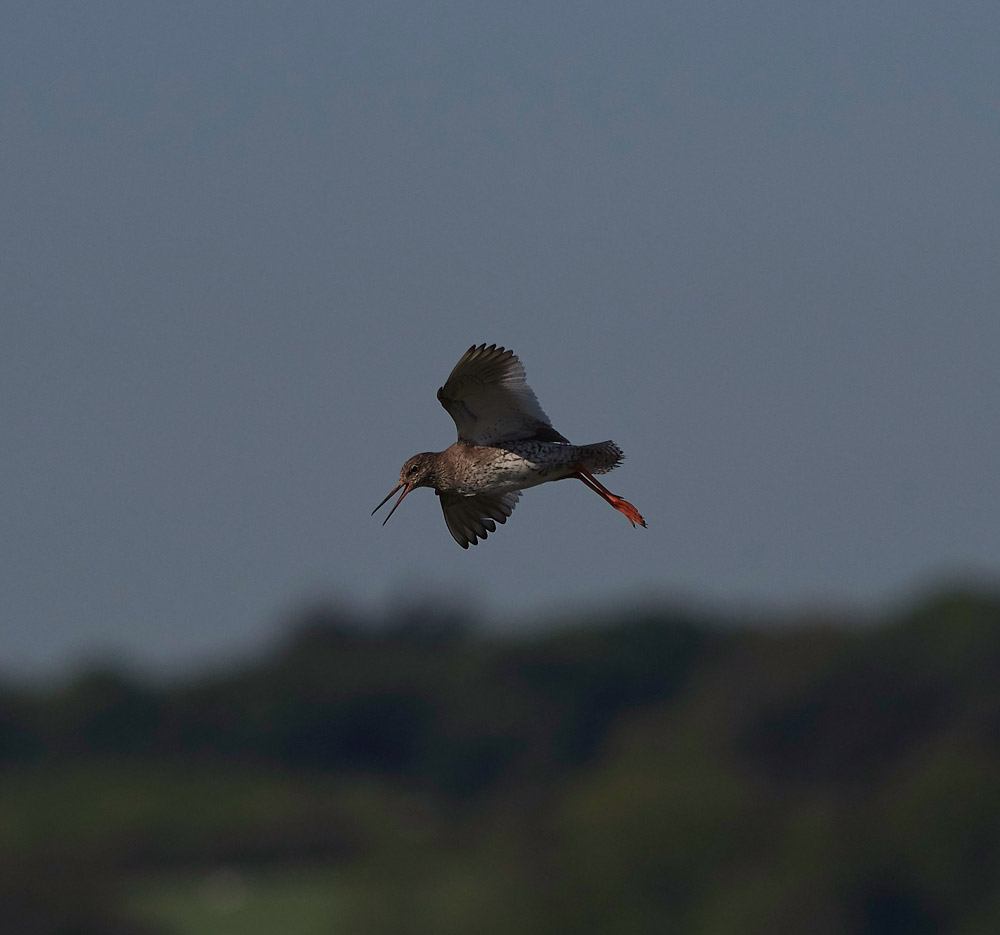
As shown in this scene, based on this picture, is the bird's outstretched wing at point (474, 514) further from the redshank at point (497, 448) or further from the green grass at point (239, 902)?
the green grass at point (239, 902)

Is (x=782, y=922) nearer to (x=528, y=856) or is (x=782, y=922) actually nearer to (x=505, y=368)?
(x=528, y=856)

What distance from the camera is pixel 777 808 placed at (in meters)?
132

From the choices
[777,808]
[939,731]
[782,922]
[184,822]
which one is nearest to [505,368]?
[782,922]

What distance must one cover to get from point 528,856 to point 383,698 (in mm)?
42721

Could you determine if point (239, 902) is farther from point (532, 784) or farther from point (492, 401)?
point (492, 401)

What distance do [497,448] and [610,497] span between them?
1410 mm

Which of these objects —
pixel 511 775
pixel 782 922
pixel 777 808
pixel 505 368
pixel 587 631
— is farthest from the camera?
pixel 587 631

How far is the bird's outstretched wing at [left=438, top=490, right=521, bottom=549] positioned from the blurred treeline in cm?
9531

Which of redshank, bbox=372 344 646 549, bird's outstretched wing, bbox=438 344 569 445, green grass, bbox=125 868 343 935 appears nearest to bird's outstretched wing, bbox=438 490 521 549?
redshank, bbox=372 344 646 549

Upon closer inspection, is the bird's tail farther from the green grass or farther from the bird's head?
the green grass

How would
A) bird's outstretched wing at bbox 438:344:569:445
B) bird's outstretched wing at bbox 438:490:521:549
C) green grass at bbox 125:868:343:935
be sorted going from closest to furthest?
bird's outstretched wing at bbox 438:344:569:445 → bird's outstretched wing at bbox 438:490:521:549 → green grass at bbox 125:868:343:935

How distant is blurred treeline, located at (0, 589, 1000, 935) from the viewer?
116188 millimetres

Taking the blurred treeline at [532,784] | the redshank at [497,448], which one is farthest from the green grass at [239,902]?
the redshank at [497,448]

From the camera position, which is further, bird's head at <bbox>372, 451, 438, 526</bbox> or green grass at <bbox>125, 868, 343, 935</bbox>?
green grass at <bbox>125, 868, 343, 935</bbox>
